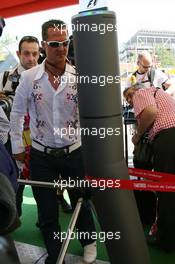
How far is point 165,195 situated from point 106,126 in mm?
1200

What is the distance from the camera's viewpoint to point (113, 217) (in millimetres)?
1521

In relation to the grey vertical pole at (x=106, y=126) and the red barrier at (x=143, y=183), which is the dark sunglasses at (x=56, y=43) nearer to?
the grey vertical pole at (x=106, y=126)

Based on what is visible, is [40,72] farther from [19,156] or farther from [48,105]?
[19,156]

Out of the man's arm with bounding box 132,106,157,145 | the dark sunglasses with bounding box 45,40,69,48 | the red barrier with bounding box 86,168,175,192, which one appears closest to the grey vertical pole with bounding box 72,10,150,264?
the red barrier with bounding box 86,168,175,192

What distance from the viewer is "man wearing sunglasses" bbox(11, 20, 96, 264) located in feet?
6.36

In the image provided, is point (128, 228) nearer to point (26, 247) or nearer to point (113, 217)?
point (113, 217)

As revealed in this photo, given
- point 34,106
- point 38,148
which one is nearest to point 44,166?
point 38,148

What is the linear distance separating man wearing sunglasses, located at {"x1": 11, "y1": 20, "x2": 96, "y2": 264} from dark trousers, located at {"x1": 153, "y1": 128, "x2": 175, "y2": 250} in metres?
0.59

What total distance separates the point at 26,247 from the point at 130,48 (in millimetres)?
2493

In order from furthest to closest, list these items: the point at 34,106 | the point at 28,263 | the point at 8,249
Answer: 1. the point at 28,263
2. the point at 34,106
3. the point at 8,249

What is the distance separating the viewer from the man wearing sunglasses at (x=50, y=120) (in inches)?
76.3

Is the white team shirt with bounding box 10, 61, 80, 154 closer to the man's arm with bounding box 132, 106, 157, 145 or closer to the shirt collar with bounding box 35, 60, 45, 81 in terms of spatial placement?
the shirt collar with bounding box 35, 60, 45, 81

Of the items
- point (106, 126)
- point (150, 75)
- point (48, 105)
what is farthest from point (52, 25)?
point (150, 75)

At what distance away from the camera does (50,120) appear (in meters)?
2.00
